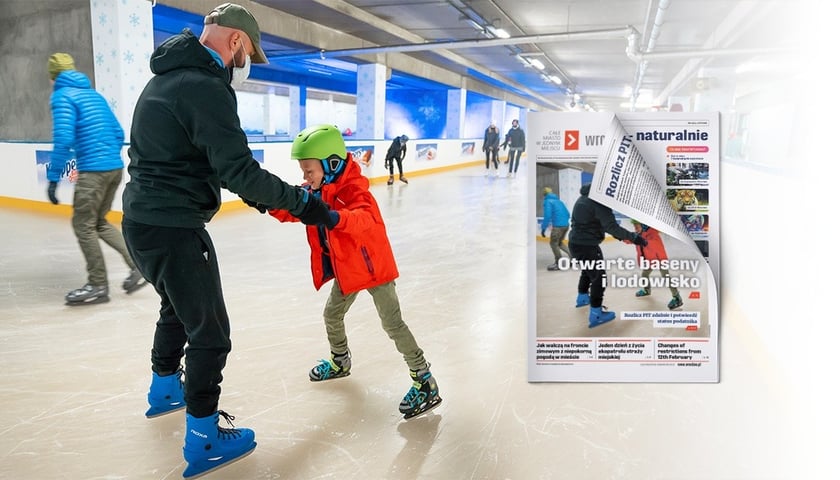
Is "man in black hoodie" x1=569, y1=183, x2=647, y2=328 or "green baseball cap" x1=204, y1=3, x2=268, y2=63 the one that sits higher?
"green baseball cap" x1=204, y1=3, x2=268, y2=63

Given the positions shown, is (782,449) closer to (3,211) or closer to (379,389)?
(379,389)

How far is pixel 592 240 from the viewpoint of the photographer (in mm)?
2299

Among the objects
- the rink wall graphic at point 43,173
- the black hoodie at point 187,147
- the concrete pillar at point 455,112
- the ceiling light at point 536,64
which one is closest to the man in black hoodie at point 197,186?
the black hoodie at point 187,147

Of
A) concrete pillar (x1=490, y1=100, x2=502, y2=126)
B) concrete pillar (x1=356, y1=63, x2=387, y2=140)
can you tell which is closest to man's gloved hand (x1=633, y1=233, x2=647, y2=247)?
concrete pillar (x1=356, y1=63, x2=387, y2=140)

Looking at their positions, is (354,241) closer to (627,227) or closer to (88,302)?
(627,227)

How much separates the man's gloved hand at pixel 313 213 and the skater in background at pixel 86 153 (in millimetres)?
2391

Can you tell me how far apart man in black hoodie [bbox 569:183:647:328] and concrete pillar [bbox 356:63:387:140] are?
12.0 meters

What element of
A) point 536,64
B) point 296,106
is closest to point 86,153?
point 536,64

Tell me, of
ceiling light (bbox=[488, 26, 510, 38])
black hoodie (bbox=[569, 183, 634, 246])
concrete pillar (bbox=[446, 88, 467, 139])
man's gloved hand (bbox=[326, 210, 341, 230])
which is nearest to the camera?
man's gloved hand (bbox=[326, 210, 341, 230])

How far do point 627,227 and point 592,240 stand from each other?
13 centimetres

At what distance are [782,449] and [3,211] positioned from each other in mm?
7752

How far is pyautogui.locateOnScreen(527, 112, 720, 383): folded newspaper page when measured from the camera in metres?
2.27

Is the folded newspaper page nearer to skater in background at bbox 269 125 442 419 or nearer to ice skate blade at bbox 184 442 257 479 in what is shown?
skater in background at bbox 269 125 442 419

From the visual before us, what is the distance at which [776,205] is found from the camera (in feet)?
7.86
